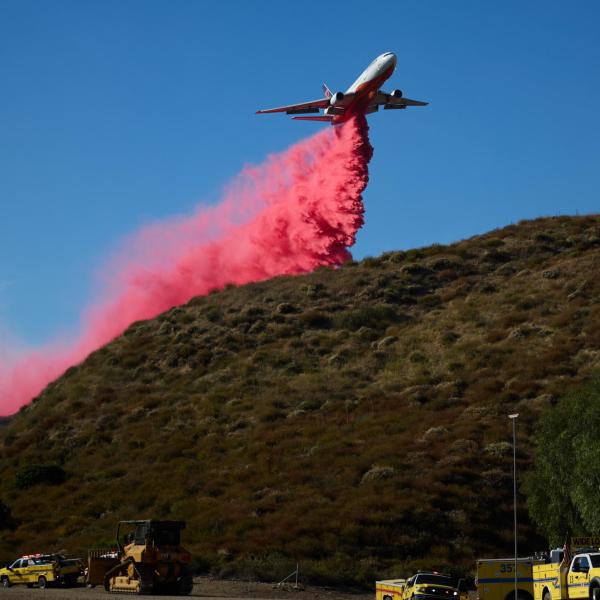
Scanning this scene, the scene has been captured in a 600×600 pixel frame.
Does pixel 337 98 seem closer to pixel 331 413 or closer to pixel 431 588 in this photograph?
pixel 331 413

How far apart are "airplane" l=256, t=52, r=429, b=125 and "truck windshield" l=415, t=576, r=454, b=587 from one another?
49.0 m

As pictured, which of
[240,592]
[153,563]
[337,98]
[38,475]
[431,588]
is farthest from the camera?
[337,98]

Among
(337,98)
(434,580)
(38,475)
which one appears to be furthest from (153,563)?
(337,98)

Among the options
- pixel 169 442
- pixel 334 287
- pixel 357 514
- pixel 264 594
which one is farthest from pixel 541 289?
pixel 264 594

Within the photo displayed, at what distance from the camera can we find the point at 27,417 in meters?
81.6

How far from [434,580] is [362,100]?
174ft

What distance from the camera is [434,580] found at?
32.0m

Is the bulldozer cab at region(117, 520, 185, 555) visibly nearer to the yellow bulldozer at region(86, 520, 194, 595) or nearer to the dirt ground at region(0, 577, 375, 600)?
the yellow bulldozer at region(86, 520, 194, 595)

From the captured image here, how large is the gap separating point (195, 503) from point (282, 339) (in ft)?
103

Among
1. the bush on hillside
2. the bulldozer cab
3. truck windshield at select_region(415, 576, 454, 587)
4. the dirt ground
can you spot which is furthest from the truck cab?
the bush on hillside

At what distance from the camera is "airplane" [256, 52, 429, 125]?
244 ft

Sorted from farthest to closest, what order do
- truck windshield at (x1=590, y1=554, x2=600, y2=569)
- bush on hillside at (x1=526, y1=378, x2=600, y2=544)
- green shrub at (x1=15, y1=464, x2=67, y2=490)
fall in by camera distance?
green shrub at (x1=15, y1=464, x2=67, y2=490) → bush on hillside at (x1=526, y1=378, x2=600, y2=544) → truck windshield at (x1=590, y1=554, x2=600, y2=569)

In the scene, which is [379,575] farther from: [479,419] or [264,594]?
[479,419]

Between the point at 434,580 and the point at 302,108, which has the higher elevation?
the point at 302,108
